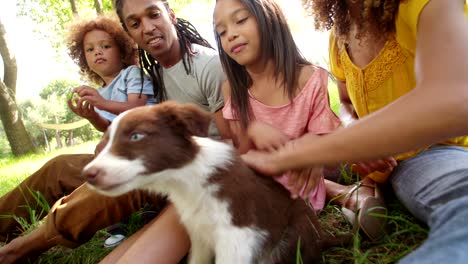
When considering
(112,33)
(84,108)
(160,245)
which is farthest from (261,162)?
(112,33)

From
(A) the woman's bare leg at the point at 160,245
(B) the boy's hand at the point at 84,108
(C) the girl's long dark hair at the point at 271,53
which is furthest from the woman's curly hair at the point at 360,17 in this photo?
(B) the boy's hand at the point at 84,108

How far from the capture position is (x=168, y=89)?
300 centimetres

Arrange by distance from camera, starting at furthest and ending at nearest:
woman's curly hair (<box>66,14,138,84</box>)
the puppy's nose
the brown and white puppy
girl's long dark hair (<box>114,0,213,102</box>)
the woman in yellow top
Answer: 1. woman's curly hair (<box>66,14,138,84</box>)
2. girl's long dark hair (<box>114,0,213,102</box>)
3. the brown and white puppy
4. the puppy's nose
5. the woman in yellow top

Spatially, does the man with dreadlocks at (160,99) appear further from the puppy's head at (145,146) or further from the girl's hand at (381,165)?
the girl's hand at (381,165)

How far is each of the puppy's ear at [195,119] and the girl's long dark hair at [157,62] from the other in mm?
1237

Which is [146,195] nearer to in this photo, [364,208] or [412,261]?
[364,208]

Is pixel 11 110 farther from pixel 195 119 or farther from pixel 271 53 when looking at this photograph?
pixel 195 119

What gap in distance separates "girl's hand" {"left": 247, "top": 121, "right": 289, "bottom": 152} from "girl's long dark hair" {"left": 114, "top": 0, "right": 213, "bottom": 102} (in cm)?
103

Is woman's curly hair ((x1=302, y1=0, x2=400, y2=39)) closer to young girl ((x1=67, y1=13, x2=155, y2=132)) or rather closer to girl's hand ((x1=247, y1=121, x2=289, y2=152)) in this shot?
girl's hand ((x1=247, y1=121, x2=289, y2=152))

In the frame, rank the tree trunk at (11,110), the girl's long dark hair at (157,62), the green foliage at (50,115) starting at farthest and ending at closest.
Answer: the green foliage at (50,115) < the tree trunk at (11,110) < the girl's long dark hair at (157,62)

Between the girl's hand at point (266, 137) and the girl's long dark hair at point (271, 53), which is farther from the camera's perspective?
the girl's long dark hair at point (271, 53)

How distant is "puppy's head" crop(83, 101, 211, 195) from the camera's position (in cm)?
150

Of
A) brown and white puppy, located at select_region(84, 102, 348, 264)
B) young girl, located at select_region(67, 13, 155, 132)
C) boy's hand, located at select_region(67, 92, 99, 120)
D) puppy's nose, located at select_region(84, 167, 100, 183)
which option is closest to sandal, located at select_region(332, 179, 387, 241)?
brown and white puppy, located at select_region(84, 102, 348, 264)

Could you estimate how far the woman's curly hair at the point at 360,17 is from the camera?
5.51 feet
